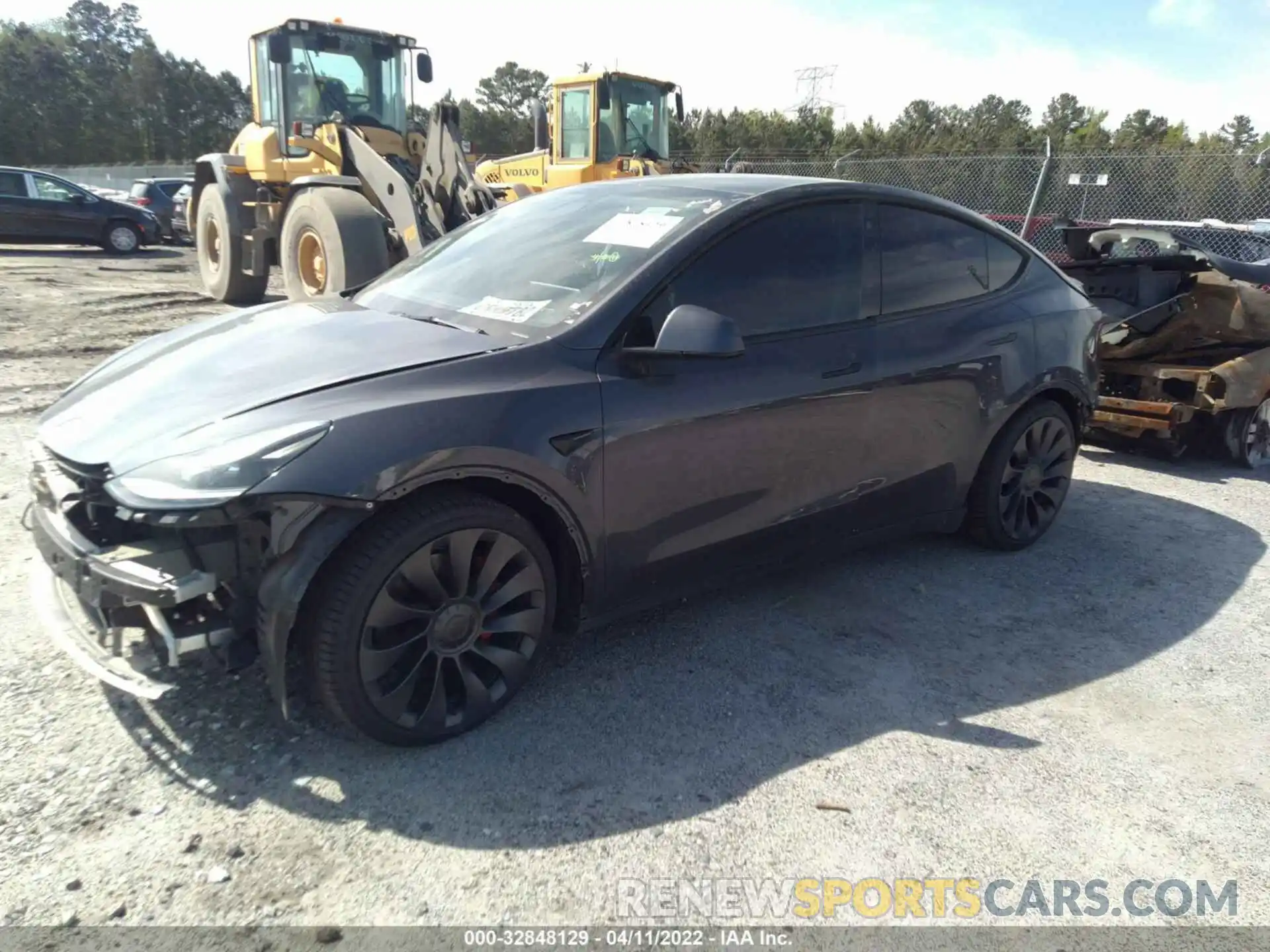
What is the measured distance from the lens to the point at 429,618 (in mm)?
2678

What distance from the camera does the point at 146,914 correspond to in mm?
2133

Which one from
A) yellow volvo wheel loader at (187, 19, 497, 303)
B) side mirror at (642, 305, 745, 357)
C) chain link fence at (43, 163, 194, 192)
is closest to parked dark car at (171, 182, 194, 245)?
yellow volvo wheel loader at (187, 19, 497, 303)

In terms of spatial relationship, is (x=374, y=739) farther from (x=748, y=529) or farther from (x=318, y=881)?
(x=748, y=529)

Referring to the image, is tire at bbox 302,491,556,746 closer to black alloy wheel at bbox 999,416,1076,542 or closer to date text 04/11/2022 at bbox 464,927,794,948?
date text 04/11/2022 at bbox 464,927,794,948

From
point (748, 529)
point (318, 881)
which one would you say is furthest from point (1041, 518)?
point (318, 881)

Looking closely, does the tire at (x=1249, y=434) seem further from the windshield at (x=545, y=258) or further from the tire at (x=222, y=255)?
the tire at (x=222, y=255)

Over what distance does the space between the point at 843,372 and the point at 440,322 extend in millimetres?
1571

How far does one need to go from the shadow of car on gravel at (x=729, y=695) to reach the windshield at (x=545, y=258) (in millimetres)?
1313

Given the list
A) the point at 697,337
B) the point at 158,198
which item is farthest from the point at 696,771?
the point at 158,198

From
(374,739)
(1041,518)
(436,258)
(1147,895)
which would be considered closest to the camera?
(1147,895)

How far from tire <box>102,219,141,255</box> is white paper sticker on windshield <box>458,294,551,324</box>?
1845 centimetres

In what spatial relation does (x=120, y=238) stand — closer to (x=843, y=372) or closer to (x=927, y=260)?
(x=927, y=260)

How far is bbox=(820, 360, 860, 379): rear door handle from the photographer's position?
3.47m

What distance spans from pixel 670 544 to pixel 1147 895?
1703mm
